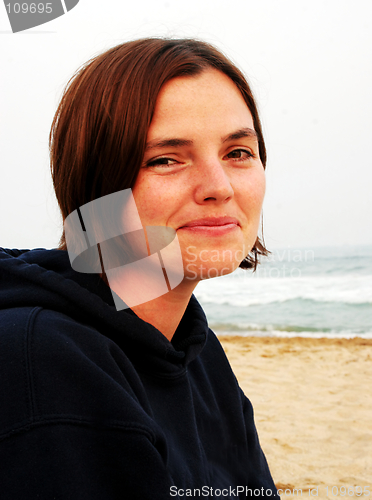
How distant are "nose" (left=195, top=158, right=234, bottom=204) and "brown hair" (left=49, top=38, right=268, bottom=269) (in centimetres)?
17

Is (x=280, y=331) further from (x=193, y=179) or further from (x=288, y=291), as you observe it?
(x=193, y=179)

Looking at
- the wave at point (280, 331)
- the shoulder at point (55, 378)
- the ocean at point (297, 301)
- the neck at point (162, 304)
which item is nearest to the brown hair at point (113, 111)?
the neck at point (162, 304)

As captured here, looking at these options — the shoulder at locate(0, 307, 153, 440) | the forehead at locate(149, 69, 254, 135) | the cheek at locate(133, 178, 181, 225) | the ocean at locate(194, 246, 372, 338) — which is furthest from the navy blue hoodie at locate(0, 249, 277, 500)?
the ocean at locate(194, 246, 372, 338)

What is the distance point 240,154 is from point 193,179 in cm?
23

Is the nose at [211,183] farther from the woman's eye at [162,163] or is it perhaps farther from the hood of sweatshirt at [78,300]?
the hood of sweatshirt at [78,300]

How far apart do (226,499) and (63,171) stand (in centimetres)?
113

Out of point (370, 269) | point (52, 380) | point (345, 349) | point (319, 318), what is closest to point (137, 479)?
point (52, 380)

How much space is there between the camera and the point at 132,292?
1272mm

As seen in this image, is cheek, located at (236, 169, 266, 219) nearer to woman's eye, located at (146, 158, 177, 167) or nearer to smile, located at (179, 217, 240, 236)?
smile, located at (179, 217, 240, 236)

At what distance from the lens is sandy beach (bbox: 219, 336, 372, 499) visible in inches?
119

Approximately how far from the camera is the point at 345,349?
23.7 feet

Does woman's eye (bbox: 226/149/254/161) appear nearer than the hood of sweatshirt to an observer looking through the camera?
No

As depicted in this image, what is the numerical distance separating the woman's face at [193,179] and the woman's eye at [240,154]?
5 centimetres

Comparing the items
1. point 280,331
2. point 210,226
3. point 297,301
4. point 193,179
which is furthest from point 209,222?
point 297,301
